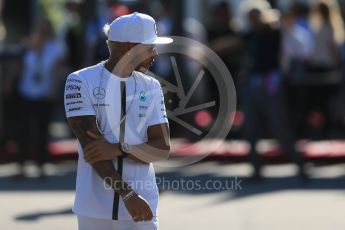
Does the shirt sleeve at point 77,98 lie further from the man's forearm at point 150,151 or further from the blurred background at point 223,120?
the blurred background at point 223,120

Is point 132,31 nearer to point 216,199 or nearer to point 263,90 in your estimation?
point 216,199

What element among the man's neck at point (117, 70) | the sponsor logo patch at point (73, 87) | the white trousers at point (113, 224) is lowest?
the white trousers at point (113, 224)

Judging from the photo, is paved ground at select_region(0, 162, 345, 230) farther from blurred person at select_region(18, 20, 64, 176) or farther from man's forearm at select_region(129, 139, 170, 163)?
man's forearm at select_region(129, 139, 170, 163)

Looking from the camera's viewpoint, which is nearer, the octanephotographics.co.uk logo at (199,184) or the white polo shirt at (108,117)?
the white polo shirt at (108,117)

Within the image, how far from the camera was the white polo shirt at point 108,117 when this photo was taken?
193 inches

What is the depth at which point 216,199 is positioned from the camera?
10.9m

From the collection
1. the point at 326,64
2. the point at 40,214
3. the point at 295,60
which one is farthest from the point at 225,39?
the point at 40,214

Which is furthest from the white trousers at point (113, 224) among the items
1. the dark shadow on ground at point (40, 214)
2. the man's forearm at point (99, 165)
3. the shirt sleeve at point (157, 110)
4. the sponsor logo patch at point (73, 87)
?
the dark shadow on ground at point (40, 214)

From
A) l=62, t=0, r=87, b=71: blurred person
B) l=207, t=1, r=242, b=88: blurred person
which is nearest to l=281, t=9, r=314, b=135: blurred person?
l=207, t=1, r=242, b=88: blurred person

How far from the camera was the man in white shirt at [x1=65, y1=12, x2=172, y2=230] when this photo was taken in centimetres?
488

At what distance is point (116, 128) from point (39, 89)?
7.84 metres

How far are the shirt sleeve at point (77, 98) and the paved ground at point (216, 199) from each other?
14.4 feet

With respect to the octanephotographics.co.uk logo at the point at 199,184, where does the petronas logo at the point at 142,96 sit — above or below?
above

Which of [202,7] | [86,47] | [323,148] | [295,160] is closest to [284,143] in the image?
[295,160]
